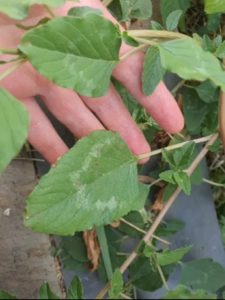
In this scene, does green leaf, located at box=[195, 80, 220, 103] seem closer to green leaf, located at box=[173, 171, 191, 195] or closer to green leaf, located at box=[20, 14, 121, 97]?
green leaf, located at box=[173, 171, 191, 195]

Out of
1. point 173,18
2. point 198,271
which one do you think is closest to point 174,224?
point 198,271

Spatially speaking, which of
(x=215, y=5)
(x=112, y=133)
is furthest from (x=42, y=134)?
(x=215, y=5)

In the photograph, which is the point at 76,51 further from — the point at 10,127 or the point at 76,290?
the point at 76,290

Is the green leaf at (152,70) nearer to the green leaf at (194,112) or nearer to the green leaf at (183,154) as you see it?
the green leaf at (183,154)

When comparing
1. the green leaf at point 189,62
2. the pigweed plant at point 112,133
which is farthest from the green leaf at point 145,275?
the green leaf at point 189,62

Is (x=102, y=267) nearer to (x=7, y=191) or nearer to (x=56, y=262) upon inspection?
(x=56, y=262)

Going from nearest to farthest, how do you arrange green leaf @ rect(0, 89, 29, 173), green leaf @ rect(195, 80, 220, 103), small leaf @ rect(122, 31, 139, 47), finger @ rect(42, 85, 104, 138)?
green leaf @ rect(0, 89, 29, 173) < small leaf @ rect(122, 31, 139, 47) < finger @ rect(42, 85, 104, 138) < green leaf @ rect(195, 80, 220, 103)

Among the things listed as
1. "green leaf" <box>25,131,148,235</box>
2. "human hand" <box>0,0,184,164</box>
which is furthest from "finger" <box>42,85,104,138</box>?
"green leaf" <box>25,131,148,235</box>
